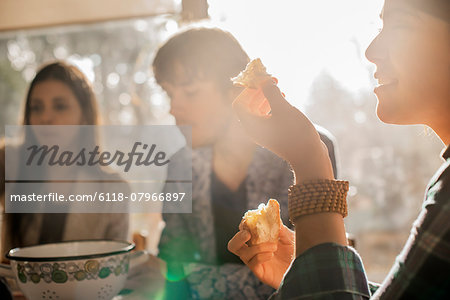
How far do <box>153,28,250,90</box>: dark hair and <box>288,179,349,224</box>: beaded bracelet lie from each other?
2.68ft

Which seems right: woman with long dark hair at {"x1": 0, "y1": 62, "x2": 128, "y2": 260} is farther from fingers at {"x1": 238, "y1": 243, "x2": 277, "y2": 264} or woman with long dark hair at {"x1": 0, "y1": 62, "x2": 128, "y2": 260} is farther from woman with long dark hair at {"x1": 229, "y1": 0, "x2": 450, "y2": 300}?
woman with long dark hair at {"x1": 229, "y1": 0, "x2": 450, "y2": 300}

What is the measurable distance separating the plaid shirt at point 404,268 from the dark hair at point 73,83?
1.48 metres

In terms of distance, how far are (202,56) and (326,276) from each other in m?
0.92

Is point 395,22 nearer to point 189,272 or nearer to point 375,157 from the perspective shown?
point 189,272

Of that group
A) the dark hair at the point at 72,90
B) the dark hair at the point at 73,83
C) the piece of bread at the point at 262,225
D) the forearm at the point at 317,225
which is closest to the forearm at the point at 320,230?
the forearm at the point at 317,225

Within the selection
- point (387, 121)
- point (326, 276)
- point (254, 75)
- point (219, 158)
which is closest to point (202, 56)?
point (219, 158)

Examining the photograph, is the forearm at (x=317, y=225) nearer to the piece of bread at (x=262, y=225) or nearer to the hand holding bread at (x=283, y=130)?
the hand holding bread at (x=283, y=130)

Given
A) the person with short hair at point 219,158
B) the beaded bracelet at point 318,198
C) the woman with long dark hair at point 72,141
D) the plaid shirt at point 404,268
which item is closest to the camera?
the plaid shirt at point 404,268

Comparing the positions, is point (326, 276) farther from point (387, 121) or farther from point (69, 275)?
point (69, 275)

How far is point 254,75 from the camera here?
2.05 ft

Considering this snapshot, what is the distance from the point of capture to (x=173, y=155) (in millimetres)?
1489

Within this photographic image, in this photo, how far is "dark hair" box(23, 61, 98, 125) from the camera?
1718 millimetres

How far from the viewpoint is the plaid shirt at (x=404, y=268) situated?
0.42 m

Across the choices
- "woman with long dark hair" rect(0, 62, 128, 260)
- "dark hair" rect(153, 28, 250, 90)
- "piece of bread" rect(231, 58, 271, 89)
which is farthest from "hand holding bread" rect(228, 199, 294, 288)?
"woman with long dark hair" rect(0, 62, 128, 260)
